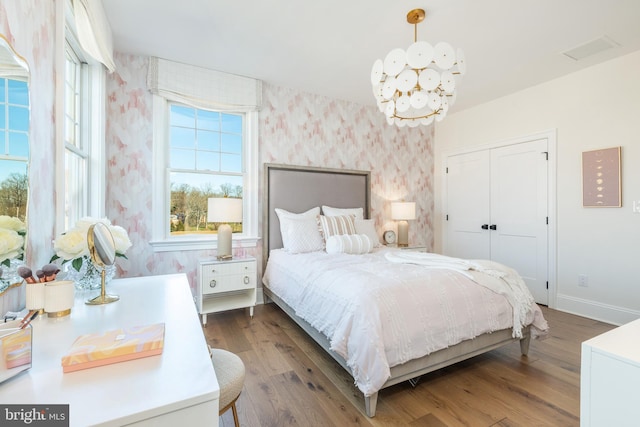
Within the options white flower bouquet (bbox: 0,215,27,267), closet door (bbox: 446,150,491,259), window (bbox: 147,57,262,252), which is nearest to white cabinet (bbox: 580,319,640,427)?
white flower bouquet (bbox: 0,215,27,267)

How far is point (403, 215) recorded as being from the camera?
13.6 feet

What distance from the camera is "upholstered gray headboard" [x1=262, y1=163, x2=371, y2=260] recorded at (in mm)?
3514

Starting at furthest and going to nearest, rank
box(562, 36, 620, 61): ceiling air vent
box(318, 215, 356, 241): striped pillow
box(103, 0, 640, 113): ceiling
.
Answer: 1. box(318, 215, 356, 241): striped pillow
2. box(562, 36, 620, 61): ceiling air vent
3. box(103, 0, 640, 113): ceiling

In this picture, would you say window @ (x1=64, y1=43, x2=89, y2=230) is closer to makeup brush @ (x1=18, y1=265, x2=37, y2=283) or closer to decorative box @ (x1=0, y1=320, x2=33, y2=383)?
makeup brush @ (x1=18, y1=265, x2=37, y2=283)

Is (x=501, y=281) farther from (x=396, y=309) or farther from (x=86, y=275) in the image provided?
(x=86, y=275)

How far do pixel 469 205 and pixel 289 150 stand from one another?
287 cm

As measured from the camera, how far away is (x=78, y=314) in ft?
3.59

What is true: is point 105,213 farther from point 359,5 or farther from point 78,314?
point 359,5

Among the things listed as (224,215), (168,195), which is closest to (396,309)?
(224,215)

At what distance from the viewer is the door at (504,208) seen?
3555 mm

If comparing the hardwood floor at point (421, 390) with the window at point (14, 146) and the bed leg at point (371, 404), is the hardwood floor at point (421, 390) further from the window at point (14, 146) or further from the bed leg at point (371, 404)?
the window at point (14, 146)

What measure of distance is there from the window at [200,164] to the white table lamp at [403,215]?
2.22 m

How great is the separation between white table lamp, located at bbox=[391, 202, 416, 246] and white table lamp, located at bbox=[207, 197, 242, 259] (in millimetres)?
2322

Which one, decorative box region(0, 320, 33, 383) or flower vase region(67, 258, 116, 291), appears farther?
flower vase region(67, 258, 116, 291)
